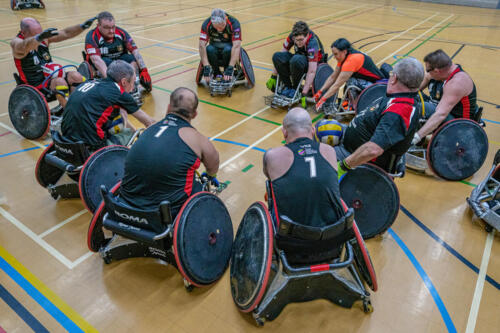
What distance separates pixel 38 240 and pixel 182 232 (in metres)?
1.95

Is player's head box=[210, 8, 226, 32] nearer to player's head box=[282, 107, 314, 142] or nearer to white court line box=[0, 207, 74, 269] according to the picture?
player's head box=[282, 107, 314, 142]

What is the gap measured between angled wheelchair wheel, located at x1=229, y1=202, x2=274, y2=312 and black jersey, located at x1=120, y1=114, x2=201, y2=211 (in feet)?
2.18

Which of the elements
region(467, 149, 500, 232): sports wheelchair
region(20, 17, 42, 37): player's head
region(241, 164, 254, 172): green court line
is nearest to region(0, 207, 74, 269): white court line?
region(241, 164, 254, 172): green court line

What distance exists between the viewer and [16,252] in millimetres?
3365

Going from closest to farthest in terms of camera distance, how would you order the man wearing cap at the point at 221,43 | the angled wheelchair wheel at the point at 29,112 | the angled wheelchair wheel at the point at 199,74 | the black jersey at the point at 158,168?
the black jersey at the point at 158,168, the angled wheelchair wheel at the point at 29,112, the man wearing cap at the point at 221,43, the angled wheelchair wheel at the point at 199,74

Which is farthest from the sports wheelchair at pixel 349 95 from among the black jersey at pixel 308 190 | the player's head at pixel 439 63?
the black jersey at pixel 308 190

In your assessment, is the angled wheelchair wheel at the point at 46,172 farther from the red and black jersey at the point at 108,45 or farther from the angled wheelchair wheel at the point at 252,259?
the red and black jersey at the point at 108,45

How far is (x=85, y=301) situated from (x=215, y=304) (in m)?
1.15

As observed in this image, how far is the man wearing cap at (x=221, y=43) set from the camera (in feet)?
23.4

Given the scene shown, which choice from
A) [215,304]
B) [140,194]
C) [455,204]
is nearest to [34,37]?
[140,194]

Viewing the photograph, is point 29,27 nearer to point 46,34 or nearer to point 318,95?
point 46,34

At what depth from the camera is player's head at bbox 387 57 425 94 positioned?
317 cm

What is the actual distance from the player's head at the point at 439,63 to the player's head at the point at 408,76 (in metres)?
1.54

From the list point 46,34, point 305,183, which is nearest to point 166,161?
point 305,183
